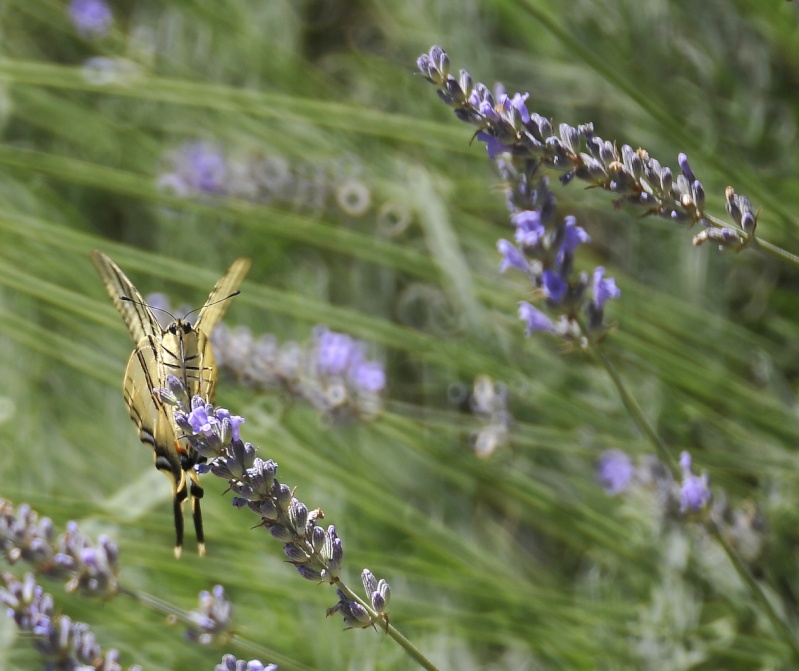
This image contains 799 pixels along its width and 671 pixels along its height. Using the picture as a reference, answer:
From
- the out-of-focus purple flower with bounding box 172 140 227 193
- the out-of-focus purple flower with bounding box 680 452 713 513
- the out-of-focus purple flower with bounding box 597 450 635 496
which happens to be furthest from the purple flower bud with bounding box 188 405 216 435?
the out-of-focus purple flower with bounding box 172 140 227 193

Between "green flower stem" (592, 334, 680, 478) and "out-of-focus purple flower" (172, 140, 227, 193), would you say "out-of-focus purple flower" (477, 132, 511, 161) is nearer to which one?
"green flower stem" (592, 334, 680, 478)

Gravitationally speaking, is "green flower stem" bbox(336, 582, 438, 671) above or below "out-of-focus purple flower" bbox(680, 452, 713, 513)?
below

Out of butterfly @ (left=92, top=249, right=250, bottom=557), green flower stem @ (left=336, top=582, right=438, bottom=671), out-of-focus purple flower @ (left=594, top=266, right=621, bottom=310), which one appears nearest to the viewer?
green flower stem @ (left=336, top=582, right=438, bottom=671)

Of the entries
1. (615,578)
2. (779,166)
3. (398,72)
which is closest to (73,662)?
(615,578)

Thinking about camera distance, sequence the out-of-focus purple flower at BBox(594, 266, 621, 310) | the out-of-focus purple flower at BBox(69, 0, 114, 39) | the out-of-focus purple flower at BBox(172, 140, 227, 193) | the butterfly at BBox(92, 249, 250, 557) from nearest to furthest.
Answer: the butterfly at BBox(92, 249, 250, 557) → the out-of-focus purple flower at BBox(594, 266, 621, 310) → the out-of-focus purple flower at BBox(172, 140, 227, 193) → the out-of-focus purple flower at BBox(69, 0, 114, 39)

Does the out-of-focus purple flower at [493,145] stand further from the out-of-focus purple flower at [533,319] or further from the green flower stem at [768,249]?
the out-of-focus purple flower at [533,319]

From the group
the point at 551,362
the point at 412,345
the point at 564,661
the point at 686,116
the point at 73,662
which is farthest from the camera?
the point at 686,116

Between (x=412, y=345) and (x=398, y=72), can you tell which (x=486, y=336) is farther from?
(x=398, y=72)
